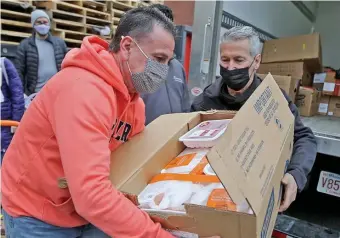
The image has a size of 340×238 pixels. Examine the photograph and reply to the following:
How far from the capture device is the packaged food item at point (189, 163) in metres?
1.23

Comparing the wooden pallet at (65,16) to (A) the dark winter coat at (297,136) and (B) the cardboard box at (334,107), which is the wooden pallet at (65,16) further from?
(B) the cardboard box at (334,107)

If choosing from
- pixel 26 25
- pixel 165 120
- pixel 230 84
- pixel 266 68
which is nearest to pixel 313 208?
pixel 266 68

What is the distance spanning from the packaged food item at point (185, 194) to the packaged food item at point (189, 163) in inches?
1.6

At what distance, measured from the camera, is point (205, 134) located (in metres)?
1.40

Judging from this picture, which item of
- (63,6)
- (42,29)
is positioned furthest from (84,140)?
(63,6)

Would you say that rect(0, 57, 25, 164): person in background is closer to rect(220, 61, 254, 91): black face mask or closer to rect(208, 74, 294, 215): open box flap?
rect(220, 61, 254, 91): black face mask

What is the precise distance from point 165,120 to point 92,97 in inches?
26.9

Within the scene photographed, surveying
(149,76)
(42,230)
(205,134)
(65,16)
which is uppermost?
(65,16)

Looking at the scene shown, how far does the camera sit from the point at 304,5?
484cm

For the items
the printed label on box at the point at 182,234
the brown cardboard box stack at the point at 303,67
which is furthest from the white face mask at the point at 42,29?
the printed label on box at the point at 182,234

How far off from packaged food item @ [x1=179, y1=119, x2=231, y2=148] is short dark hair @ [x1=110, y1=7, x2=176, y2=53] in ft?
1.39

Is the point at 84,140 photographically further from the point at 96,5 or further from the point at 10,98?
the point at 96,5

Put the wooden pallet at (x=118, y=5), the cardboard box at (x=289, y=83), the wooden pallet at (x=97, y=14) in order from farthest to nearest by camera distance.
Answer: the wooden pallet at (x=118, y=5)
the wooden pallet at (x=97, y=14)
the cardboard box at (x=289, y=83)

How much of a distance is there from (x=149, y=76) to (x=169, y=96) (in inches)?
37.4
